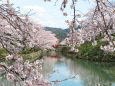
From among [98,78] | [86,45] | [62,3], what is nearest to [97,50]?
[86,45]

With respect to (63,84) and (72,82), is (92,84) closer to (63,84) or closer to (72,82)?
(72,82)

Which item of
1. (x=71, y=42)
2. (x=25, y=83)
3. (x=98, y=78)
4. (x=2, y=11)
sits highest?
(x=2, y=11)

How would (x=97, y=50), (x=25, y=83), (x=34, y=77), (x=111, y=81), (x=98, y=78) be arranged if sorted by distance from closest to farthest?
(x=25, y=83)
(x=34, y=77)
(x=111, y=81)
(x=98, y=78)
(x=97, y=50)

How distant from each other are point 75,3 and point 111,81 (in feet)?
22.1

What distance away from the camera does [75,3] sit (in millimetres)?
1240

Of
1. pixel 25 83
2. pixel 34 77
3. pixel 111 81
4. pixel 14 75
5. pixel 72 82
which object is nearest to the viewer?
pixel 25 83

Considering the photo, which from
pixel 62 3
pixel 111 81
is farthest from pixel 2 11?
pixel 111 81

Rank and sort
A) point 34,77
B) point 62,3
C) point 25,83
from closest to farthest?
point 62,3, point 25,83, point 34,77

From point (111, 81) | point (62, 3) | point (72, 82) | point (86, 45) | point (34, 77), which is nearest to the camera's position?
point (62, 3)

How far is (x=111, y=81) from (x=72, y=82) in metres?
1.60

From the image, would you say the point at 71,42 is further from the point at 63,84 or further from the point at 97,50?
the point at 97,50

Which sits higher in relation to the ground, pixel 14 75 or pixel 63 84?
pixel 14 75

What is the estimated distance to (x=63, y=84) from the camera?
651cm

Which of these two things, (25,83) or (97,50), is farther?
(97,50)
